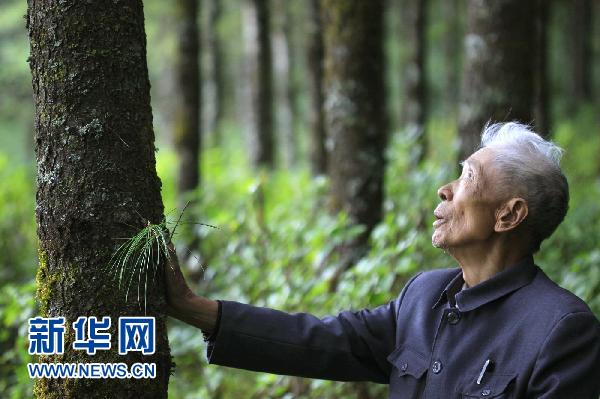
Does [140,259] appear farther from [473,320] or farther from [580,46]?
[580,46]

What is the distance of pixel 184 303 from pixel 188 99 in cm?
644

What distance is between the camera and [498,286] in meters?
2.46

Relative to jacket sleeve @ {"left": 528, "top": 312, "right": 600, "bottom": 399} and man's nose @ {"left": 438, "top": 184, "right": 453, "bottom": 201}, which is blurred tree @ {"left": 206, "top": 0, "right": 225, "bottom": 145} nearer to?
man's nose @ {"left": 438, "top": 184, "right": 453, "bottom": 201}

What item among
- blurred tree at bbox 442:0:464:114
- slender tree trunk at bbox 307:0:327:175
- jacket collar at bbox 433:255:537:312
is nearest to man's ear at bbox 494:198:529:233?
jacket collar at bbox 433:255:537:312

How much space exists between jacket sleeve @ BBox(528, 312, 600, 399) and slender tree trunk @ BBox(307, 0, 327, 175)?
880cm

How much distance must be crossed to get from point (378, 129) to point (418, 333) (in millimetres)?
3732

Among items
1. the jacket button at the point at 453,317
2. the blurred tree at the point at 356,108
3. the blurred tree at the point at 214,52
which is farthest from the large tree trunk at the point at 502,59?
the blurred tree at the point at 214,52

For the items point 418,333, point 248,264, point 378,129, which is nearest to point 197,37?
point 378,129

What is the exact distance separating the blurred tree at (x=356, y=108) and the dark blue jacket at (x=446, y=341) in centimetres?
321

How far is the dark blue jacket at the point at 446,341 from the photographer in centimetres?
221

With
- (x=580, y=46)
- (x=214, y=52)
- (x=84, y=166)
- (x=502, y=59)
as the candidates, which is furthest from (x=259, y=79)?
(x=580, y=46)

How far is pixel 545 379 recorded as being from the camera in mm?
2174

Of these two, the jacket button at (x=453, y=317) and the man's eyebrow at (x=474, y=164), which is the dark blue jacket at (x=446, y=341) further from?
the man's eyebrow at (x=474, y=164)

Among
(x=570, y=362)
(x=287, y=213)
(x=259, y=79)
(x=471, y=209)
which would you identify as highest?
(x=259, y=79)
